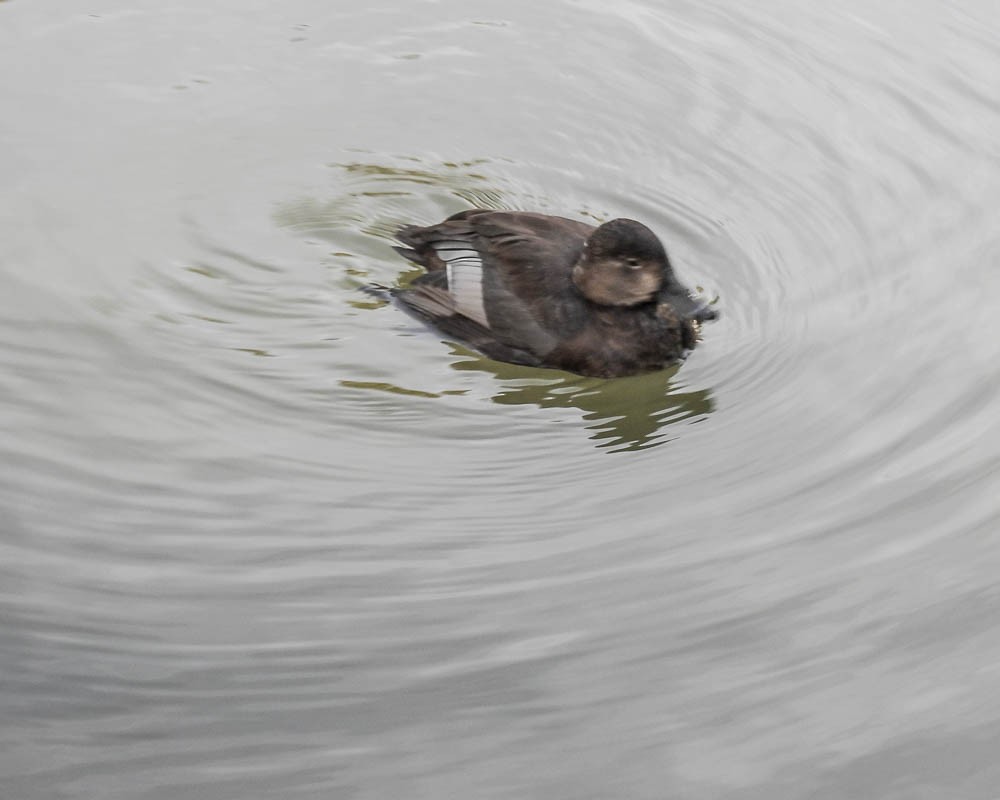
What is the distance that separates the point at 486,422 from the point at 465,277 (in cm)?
92

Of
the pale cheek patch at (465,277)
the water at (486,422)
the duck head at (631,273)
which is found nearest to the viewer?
the water at (486,422)

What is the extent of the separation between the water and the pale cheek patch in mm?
181

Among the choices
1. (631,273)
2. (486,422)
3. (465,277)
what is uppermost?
(631,273)

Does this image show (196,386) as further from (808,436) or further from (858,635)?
(858,635)

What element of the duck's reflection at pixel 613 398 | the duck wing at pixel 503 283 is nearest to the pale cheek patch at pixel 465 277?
the duck wing at pixel 503 283

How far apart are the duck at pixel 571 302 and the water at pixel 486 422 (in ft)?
0.38

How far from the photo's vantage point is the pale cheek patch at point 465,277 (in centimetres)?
577

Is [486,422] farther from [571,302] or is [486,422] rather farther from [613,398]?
[571,302]

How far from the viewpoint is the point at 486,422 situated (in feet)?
17.1

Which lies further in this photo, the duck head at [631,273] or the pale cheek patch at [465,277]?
the pale cheek patch at [465,277]

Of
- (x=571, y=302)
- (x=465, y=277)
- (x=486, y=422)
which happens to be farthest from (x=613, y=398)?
(x=465, y=277)

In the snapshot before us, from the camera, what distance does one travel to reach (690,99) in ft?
25.0

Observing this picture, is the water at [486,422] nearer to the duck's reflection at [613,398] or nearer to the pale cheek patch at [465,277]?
the duck's reflection at [613,398]

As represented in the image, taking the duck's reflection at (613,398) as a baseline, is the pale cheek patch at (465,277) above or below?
above
